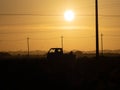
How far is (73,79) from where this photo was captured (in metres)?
25.7

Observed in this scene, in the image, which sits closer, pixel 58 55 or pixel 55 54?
pixel 58 55

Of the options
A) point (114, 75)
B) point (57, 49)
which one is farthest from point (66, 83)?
point (57, 49)

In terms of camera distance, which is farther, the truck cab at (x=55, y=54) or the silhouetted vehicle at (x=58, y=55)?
the truck cab at (x=55, y=54)

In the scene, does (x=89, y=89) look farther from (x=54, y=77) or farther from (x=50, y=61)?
(x=50, y=61)

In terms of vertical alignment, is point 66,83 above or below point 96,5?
below

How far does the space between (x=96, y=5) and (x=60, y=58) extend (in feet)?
20.2

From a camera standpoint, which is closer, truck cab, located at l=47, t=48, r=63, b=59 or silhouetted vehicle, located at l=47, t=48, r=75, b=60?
silhouetted vehicle, located at l=47, t=48, r=75, b=60

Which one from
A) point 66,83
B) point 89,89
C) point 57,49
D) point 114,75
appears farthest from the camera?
point 57,49

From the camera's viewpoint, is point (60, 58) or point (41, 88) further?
point (60, 58)

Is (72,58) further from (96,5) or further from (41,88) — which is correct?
(41,88)

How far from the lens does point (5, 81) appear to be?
80.4 ft

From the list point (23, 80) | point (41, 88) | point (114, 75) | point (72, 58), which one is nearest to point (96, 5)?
point (72, 58)

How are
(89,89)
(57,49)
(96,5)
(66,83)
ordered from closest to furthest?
(89,89)
(66,83)
(96,5)
(57,49)

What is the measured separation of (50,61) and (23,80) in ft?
53.5
